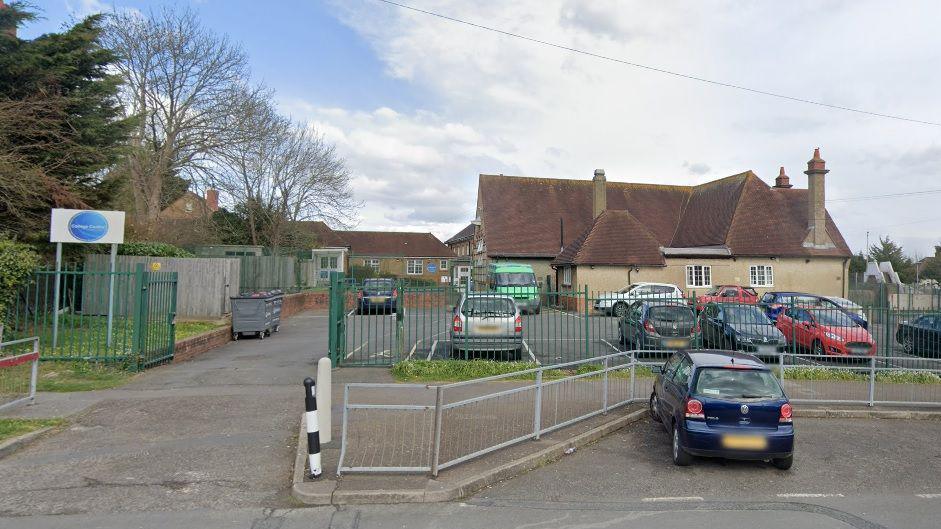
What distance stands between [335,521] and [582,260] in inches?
1039

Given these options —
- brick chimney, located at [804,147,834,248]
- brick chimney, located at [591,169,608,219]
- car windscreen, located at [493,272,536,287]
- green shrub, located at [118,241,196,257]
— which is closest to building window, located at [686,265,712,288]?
brick chimney, located at [804,147,834,248]

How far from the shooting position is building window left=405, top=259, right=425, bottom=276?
65375 millimetres

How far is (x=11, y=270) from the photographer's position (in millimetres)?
10883

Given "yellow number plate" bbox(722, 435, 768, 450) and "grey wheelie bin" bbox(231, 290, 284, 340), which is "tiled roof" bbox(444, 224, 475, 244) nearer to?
"grey wheelie bin" bbox(231, 290, 284, 340)

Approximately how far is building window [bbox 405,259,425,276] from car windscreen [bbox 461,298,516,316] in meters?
52.9

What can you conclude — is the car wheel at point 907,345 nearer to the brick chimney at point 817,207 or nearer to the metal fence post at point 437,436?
the metal fence post at point 437,436

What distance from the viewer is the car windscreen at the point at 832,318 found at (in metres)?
13.4

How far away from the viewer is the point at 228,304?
20141mm

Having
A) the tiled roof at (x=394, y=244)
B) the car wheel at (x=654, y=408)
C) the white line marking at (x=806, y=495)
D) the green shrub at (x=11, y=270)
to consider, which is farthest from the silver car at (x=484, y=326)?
the tiled roof at (x=394, y=244)

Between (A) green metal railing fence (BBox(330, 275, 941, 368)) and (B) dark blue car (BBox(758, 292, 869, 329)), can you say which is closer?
(A) green metal railing fence (BBox(330, 275, 941, 368))

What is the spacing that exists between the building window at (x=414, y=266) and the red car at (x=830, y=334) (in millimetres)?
52851

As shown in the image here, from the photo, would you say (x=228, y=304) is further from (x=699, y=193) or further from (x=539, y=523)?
(x=699, y=193)

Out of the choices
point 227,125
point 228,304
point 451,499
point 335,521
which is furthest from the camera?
point 227,125

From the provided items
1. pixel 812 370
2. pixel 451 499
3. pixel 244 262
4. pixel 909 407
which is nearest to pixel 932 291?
pixel 812 370
